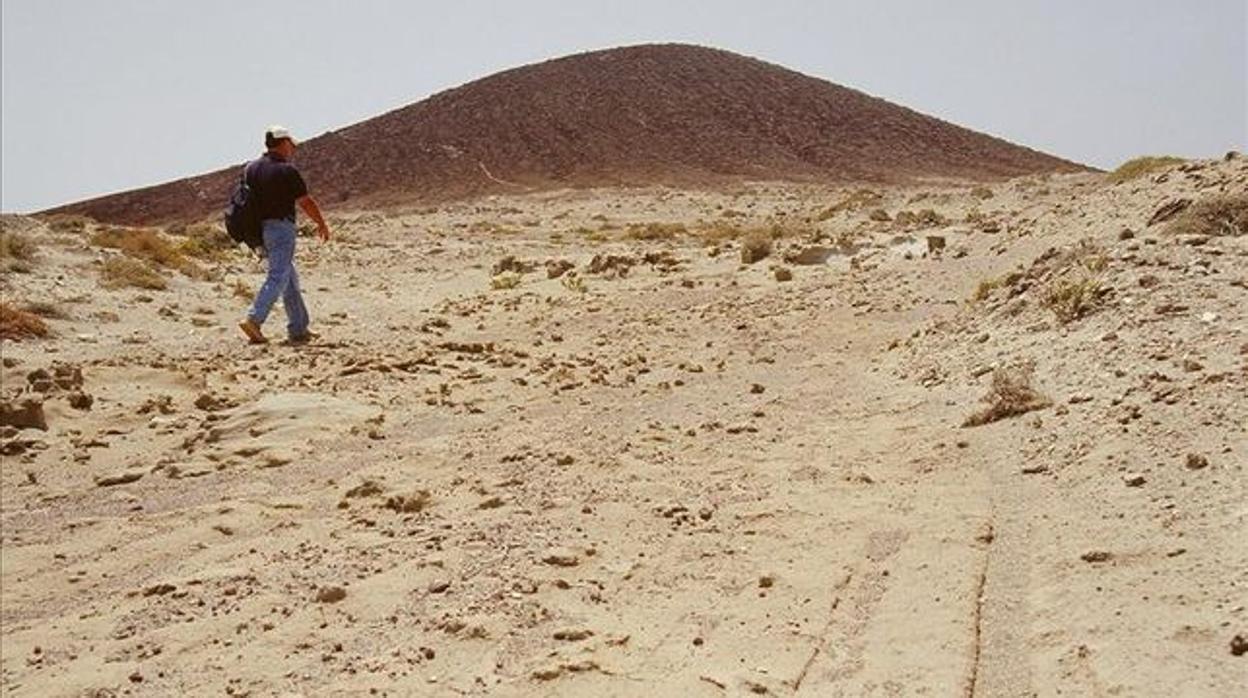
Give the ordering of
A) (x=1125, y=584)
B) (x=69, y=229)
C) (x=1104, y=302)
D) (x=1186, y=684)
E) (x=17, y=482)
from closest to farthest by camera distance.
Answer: (x=1186, y=684) < (x=1125, y=584) < (x=17, y=482) < (x=1104, y=302) < (x=69, y=229)

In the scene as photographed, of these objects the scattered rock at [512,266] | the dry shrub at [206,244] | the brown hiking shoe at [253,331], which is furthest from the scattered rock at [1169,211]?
the dry shrub at [206,244]

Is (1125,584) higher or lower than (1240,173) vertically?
lower

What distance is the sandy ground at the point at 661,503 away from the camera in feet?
11.0

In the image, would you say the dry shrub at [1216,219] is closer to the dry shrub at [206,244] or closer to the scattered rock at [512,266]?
the scattered rock at [512,266]

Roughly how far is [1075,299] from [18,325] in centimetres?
763

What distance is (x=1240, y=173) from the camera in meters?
9.88

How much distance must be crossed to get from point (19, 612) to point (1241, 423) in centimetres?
467

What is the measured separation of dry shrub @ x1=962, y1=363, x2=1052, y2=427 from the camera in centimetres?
554

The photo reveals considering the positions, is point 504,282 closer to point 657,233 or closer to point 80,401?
point 80,401

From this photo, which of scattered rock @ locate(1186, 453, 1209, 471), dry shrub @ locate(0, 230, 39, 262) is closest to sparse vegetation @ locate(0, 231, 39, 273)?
dry shrub @ locate(0, 230, 39, 262)

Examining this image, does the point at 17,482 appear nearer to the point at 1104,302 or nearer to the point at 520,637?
the point at 520,637

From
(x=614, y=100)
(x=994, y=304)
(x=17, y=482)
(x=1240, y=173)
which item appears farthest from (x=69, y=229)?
(x=614, y=100)

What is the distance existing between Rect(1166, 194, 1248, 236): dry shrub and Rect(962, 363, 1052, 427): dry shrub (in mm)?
2910

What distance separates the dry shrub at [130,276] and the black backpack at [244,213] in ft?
9.81
